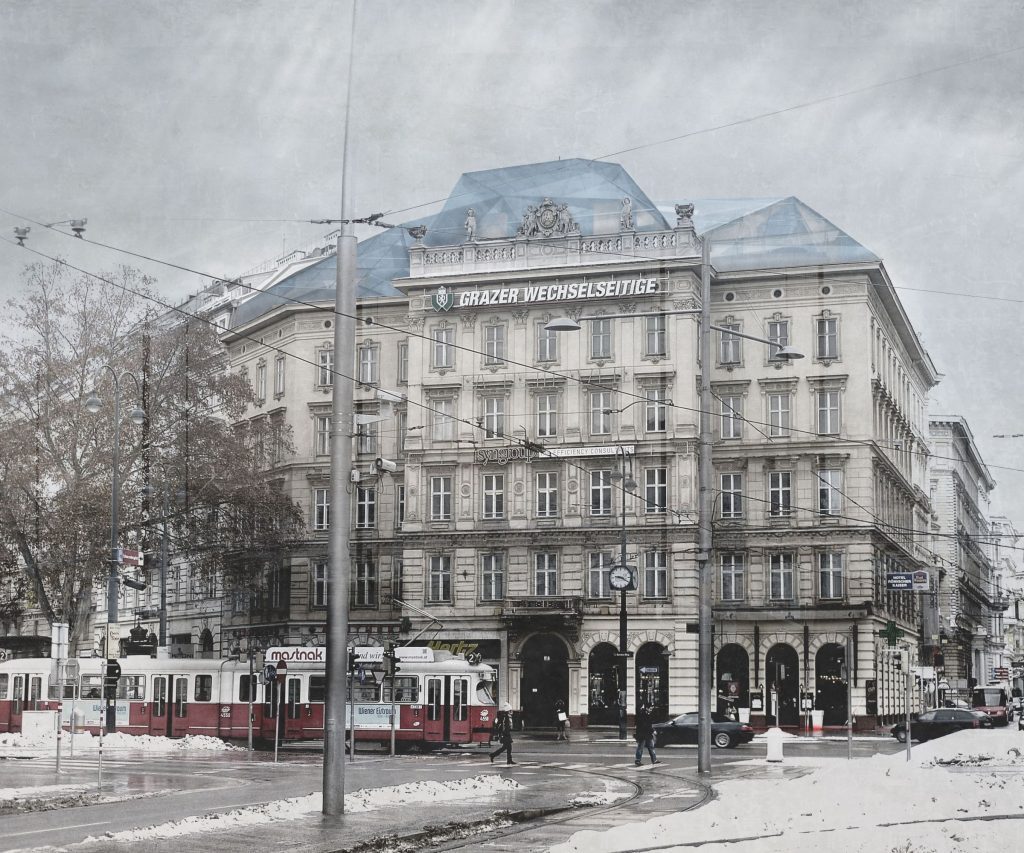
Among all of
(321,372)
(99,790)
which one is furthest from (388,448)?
(99,790)

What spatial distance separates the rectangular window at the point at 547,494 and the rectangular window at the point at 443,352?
234 inches

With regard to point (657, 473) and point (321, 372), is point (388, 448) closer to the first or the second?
point (321, 372)

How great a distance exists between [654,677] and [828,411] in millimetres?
12179

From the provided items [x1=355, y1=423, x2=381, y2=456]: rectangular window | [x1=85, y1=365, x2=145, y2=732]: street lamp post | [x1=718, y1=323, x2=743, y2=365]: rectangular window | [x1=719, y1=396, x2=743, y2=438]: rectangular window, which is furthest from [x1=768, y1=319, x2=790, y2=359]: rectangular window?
[x1=85, y1=365, x2=145, y2=732]: street lamp post

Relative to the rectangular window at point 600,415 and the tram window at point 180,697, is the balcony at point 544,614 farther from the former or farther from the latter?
the tram window at point 180,697

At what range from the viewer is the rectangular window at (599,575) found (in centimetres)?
5922

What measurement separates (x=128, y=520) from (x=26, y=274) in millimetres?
8223

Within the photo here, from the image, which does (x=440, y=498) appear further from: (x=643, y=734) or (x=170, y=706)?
(x=643, y=734)

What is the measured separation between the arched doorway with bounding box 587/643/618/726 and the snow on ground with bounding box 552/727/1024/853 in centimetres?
3440

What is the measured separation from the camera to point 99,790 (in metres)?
25.9

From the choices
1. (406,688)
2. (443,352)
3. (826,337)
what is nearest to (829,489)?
(826,337)

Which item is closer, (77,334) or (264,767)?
(264,767)

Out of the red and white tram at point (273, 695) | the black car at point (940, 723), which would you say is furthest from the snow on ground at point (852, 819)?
the black car at point (940, 723)

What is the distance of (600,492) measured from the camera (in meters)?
59.7
